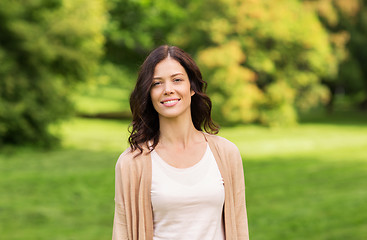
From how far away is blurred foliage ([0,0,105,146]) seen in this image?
14.7m

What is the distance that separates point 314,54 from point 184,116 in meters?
23.3

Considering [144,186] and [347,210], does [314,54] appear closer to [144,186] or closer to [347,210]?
[347,210]

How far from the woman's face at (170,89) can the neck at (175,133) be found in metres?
0.04

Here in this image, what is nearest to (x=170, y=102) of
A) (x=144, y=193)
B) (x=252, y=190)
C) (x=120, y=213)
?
(x=144, y=193)

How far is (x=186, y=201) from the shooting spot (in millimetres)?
2139

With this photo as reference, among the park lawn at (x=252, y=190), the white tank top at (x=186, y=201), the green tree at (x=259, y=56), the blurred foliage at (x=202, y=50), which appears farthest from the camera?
the green tree at (x=259, y=56)

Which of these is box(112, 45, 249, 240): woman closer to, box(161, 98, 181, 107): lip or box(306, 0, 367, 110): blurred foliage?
box(161, 98, 181, 107): lip

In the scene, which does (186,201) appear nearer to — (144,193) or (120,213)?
(144,193)

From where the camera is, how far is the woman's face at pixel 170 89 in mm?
2252

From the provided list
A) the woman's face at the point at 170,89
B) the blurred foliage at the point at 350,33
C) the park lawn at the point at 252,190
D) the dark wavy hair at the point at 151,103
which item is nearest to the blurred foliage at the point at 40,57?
the park lawn at the point at 252,190

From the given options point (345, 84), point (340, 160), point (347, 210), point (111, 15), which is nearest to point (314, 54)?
point (345, 84)

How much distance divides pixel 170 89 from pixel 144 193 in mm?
451

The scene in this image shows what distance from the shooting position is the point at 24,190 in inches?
393

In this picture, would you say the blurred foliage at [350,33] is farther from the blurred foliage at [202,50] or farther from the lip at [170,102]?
the lip at [170,102]
